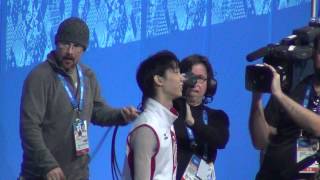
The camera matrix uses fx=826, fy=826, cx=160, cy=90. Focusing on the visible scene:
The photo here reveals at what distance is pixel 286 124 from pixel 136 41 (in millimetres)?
2363

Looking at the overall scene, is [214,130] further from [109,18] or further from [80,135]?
[109,18]

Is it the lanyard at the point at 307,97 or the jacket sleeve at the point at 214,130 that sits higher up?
the lanyard at the point at 307,97

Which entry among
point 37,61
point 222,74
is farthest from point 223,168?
point 37,61

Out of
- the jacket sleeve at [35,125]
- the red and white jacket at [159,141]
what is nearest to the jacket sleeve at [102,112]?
the jacket sleeve at [35,125]

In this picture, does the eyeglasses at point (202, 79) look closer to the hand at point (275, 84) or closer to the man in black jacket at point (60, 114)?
the man in black jacket at point (60, 114)

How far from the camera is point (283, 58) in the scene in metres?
3.38

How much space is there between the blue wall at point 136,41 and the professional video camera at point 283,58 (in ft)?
7.16

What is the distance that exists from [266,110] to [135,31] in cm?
219

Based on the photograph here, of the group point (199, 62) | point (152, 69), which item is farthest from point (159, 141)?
point (199, 62)

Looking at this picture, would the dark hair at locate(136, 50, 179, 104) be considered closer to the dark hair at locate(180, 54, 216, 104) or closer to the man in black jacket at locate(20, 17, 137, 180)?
the man in black jacket at locate(20, 17, 137, 180)

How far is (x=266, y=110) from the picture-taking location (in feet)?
11.7

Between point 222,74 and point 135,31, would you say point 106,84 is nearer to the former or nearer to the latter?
point 135,31

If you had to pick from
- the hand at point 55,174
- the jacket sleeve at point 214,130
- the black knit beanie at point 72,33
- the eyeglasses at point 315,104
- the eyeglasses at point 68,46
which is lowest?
the hand at point 55,174

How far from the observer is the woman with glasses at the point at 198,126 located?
3842 mm
